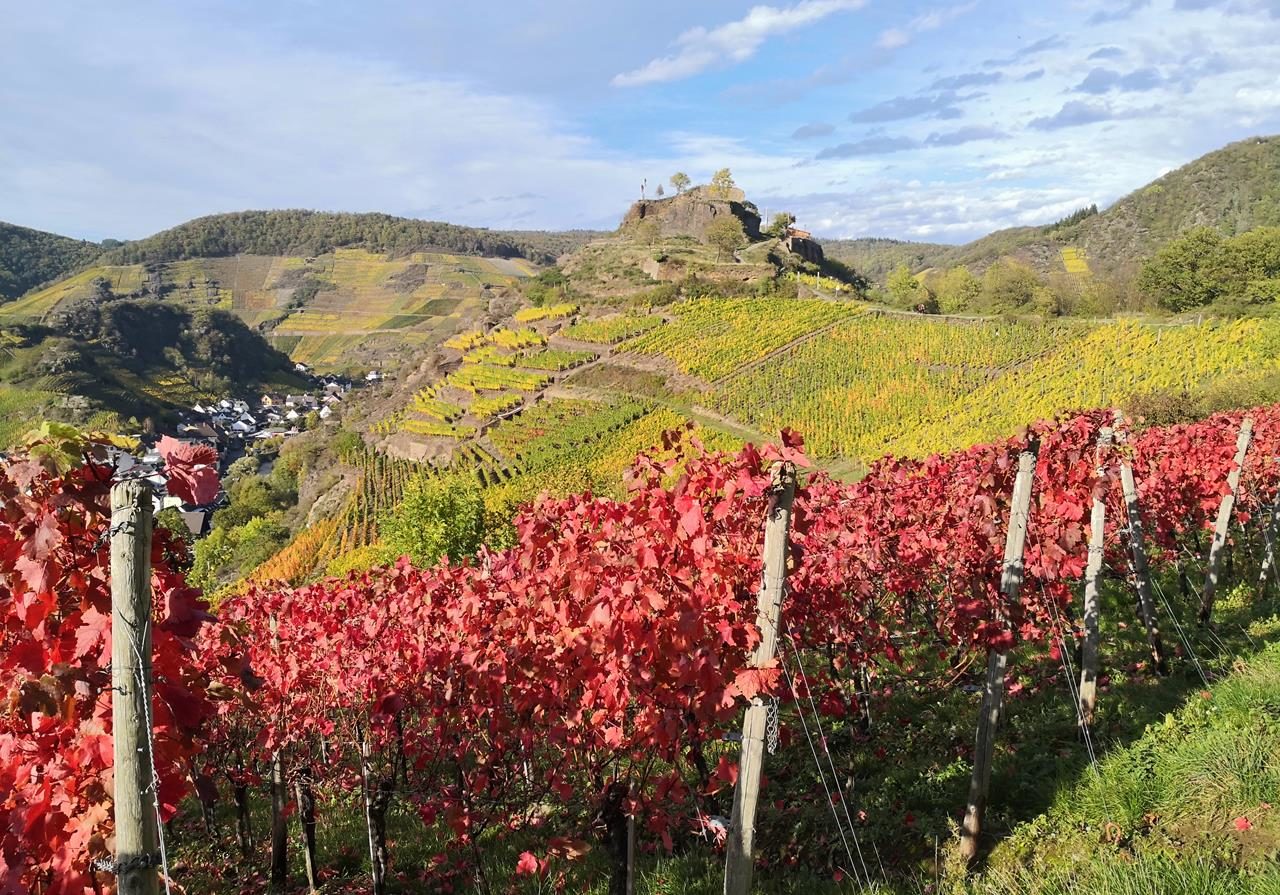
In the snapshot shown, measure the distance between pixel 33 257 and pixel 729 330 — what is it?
722 ft

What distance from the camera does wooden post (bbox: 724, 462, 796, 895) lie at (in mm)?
2947

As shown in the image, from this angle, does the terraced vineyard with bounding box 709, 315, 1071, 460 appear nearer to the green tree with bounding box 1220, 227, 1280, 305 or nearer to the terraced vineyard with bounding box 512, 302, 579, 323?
the green tree with bounding box 1220, 227, 1280, 305

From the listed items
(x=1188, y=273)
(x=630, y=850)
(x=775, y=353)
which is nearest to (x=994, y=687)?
(x=630, y=850)

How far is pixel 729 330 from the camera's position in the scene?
153ft

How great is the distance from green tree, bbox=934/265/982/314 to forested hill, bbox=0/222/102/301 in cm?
20264

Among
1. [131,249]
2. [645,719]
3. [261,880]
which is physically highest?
[131,249]

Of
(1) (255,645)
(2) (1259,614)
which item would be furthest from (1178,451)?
(1) (255,645)

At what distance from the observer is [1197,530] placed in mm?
11547

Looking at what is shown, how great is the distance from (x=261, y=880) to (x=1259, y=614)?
11282 mm

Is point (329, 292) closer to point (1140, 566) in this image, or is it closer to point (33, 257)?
point (33, 257)

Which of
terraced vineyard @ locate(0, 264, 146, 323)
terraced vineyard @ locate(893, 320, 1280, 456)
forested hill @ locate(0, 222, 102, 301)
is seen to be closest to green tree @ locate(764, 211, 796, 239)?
terraced vineyard @ locate(893, 320, 1280, 456)

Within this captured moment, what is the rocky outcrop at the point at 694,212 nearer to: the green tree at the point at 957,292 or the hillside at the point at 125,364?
the green tree at the point at 957,292

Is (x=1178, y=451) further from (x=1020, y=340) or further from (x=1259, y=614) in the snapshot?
(x=1020, y=340)

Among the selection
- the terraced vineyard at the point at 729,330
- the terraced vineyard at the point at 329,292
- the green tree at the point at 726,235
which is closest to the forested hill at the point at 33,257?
the terraced vineyard at the point at 329,292
